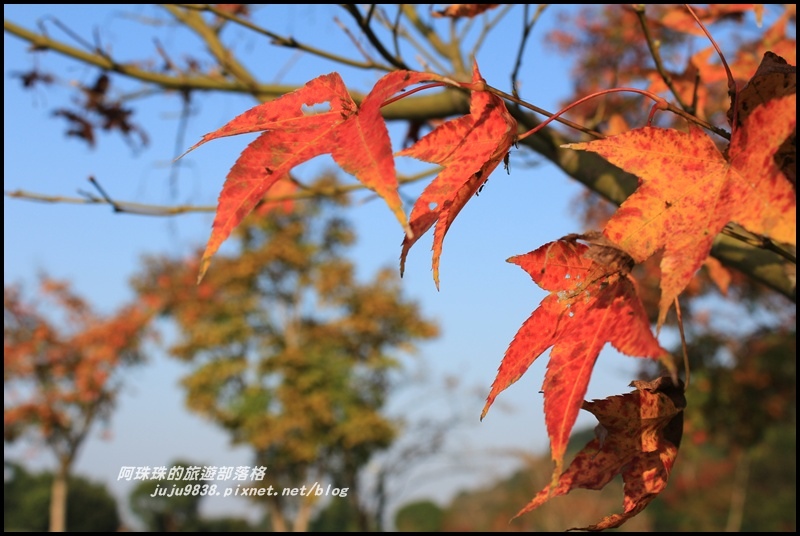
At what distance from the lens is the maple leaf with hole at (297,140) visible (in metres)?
0.52

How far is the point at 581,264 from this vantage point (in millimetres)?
568

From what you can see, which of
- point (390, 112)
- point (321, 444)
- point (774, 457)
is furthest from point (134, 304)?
point (390, 112)

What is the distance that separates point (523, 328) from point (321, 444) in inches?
476

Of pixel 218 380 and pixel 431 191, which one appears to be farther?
pixel 218 380

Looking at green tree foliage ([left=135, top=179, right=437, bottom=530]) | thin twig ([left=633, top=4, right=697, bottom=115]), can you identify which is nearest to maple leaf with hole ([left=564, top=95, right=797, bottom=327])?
thin twig ([left=633, top=4, right=697, bottom=115])

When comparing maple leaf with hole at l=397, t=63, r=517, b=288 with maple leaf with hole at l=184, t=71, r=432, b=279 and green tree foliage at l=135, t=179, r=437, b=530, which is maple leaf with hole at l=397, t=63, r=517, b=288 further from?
green tree foliage at l=135, t=179, r=437, b=530

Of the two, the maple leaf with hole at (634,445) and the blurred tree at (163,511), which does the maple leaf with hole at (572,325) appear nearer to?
the maple leaf with hole at (634,445)

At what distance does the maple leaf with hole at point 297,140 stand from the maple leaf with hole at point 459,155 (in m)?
0.07

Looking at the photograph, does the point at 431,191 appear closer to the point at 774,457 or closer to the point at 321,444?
the point at 774,457

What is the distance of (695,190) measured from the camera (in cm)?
52

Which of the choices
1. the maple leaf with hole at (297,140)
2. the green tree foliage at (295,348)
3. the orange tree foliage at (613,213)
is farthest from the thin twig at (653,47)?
the green tree foliage at (295,348)

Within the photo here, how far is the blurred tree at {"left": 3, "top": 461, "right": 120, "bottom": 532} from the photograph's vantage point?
40.7ft

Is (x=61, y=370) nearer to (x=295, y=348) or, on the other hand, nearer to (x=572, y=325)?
(x=295, y=348)

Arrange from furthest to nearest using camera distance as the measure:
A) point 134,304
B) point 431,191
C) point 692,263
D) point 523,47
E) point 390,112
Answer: point 134,304
point 390,112
point 523,47
point 431,191
point 692,263
